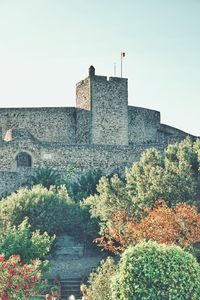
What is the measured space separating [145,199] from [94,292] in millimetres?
10197

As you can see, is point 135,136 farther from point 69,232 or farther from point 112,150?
point 69,232

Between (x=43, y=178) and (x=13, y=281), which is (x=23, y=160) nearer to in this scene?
(x=43, y=178)

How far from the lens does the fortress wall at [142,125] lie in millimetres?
48281

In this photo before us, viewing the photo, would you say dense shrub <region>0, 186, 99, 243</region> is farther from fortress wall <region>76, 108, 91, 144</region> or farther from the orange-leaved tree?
fortress wall <region>76, 108, 91, 144</region>

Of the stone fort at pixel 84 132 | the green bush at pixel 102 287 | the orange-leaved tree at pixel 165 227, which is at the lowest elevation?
the green bush at pixel 102 287

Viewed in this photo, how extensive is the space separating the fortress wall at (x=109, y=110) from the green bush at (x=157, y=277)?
25.4 m

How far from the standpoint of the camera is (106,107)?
4619cm

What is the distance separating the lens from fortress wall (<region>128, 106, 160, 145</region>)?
158 feet

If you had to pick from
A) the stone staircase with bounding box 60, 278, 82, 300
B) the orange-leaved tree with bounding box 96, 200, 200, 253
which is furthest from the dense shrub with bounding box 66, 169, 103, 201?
the orange-leaved tree with bounding box 96, 200, 200, 253

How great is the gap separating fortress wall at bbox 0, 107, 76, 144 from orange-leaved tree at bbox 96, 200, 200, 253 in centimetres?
1632

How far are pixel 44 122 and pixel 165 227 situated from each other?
64.7ft

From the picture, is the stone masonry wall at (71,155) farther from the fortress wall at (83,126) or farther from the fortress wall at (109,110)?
the fortress wall at (83,126)

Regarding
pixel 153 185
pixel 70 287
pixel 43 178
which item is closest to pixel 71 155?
pixel 43 178

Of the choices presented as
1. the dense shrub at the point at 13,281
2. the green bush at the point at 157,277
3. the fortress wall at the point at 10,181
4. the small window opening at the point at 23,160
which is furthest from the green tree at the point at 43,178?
the green bush at the point at 157,277
